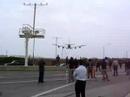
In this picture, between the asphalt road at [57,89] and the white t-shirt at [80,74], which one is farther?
the asphalt road at [57,89]

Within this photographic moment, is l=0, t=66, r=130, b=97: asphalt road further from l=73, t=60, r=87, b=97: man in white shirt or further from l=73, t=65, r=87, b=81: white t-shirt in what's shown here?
l=73, t=65, r=87, b=81: white t-shirt

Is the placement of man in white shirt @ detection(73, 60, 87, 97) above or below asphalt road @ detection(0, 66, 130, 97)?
above

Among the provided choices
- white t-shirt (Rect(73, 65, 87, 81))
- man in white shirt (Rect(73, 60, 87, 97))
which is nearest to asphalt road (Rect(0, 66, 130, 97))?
man in white shirt (Rect(73, 60, 87, 97))

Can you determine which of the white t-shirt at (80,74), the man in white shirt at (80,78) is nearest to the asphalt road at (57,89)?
the man in white shirt at (80,78)

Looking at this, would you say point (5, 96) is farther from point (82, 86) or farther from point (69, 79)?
point (69, 79)

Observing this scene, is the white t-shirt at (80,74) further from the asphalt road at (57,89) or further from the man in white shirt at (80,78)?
the asphalt road at (57,89)

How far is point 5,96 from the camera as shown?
68.2ft

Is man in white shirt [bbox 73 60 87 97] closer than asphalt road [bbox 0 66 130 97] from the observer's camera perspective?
Yes

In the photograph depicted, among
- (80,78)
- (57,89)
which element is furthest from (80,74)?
(57,89)

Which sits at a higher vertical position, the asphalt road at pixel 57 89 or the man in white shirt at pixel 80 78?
the man in white shirt at pixel 80 78

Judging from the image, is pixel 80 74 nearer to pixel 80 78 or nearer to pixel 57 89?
pixel 80 78

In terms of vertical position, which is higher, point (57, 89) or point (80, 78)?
point (80, 78)

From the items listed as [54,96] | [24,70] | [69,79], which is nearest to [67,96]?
[54,96]

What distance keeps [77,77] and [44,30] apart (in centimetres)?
8042
